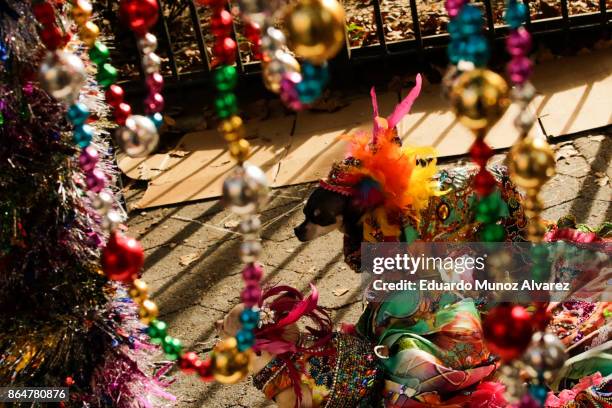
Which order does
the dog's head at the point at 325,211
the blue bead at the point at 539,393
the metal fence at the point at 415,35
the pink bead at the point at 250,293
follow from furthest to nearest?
the metal fence at the point at 415,35 < the dog's head at the point at 325,211 < the pink bead at the point at 250,293 < the blue bead at the point at 539,393

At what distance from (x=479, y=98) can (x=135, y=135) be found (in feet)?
1.57

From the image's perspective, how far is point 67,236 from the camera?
1787 millimetres

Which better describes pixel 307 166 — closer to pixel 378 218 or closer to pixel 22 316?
pixel 378 218

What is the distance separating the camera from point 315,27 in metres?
1.06

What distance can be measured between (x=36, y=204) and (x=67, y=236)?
9 centimetres

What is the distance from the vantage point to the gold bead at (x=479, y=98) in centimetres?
108

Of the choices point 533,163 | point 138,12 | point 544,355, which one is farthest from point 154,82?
point 544,355

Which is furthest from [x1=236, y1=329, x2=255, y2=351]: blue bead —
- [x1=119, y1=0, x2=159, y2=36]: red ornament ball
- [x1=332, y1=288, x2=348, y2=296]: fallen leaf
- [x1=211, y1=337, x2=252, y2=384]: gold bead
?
[x1=332, y1=288, x2=348, y2=296]: fallen leaf

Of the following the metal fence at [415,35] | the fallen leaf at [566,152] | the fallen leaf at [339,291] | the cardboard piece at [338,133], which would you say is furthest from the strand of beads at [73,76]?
the metal fence at [415,35]

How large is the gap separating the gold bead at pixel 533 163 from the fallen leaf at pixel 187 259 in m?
2.70

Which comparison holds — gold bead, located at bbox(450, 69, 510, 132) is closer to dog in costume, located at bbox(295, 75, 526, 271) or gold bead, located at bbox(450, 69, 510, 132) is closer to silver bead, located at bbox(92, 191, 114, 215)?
silver bead, located at bbox(92, 191, 114, 215)

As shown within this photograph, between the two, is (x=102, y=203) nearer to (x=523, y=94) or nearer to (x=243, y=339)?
(x=243, y=339)

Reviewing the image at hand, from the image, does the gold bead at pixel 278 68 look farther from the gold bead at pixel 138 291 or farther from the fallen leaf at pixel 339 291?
the fallen leaf at pixel 339 291

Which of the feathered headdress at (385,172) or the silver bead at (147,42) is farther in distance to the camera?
the feathered headdress at (385,172)
